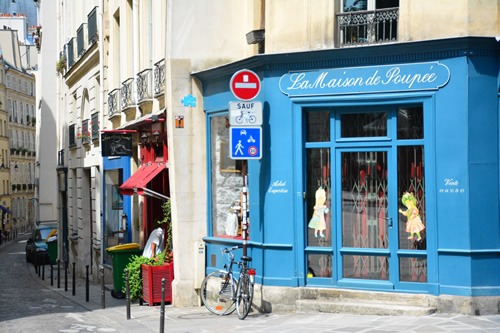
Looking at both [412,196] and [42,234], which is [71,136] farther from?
[412,196]

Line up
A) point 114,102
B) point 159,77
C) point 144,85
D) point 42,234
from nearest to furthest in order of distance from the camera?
point 159,77
point 144,85
point 114,102
point 42,234

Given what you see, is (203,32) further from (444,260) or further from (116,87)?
(116,87)

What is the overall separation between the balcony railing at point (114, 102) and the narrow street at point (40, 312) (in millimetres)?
4566

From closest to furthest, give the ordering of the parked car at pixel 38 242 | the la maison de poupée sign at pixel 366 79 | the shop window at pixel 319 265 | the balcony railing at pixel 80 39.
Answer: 1. the la maison de poupée sign at pixel 366 79
2. the shop window at pixel 319 265
3. the balcony railing at pixel 80 39
4. the parked car at pixel 38 242

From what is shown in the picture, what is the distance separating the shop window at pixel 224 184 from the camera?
1553 cm

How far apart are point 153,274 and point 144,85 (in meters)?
4.84

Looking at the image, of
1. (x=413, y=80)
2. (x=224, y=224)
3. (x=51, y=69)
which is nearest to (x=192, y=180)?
(x=224, y=224)

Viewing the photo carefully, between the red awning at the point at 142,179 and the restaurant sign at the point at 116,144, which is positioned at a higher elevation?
the restaurant sign at the point at 116,144

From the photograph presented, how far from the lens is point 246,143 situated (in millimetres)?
13953

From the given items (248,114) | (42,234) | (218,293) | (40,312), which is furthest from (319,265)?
(42,234)

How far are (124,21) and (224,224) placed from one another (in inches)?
325

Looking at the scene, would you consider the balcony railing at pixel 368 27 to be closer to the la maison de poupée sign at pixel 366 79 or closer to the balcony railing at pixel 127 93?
the la maison de poupée sign at pixel 366 79

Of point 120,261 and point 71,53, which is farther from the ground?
point 71,53

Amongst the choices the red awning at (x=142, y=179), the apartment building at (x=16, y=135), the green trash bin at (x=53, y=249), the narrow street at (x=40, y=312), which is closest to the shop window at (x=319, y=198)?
the narrow street at (x=40, y=312)
